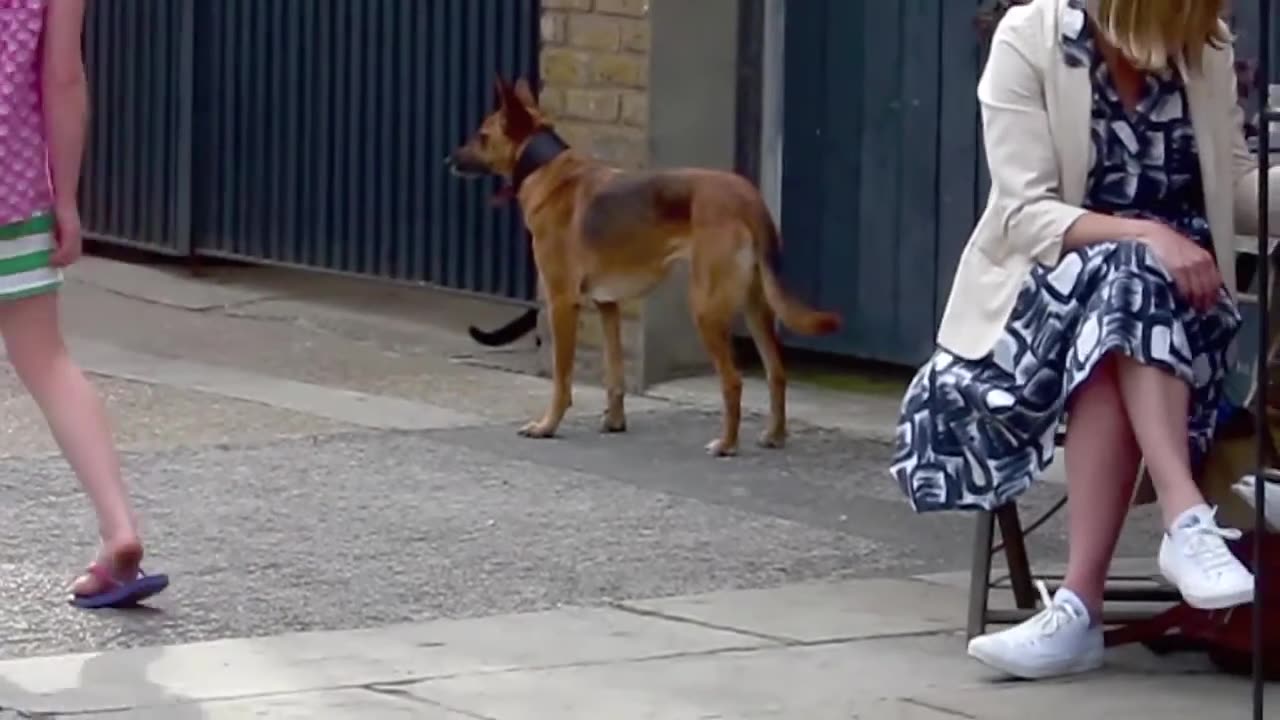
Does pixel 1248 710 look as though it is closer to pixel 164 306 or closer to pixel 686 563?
pixel 686 563

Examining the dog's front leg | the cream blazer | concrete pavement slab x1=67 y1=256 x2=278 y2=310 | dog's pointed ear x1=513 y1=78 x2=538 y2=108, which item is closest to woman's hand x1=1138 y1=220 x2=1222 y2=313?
the cream blazer

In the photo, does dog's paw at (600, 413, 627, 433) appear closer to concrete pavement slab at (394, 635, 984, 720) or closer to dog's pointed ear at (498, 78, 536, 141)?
dog's pointed ear at (498, 78, 536, 141)

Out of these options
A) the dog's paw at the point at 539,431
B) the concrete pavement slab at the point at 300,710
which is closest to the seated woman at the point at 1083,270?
the concrete pavement slab at the point at 300,710

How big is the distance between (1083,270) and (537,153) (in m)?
3.81

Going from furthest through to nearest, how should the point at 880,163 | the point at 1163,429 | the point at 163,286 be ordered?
the point at 163,286 → the point at 880,163 → the point at 1163,429

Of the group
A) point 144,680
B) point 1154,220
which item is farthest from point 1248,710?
point 144,680

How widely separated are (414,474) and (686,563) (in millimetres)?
1407

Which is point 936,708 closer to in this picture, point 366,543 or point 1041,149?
point 1041,149

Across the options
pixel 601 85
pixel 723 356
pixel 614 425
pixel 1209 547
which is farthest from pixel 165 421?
pixel 1209 547

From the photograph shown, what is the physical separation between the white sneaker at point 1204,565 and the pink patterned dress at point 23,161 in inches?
99.2

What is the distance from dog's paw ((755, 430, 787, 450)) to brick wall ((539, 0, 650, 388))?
0.99m

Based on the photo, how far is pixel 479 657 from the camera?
5.95 m

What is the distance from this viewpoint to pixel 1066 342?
5.57m

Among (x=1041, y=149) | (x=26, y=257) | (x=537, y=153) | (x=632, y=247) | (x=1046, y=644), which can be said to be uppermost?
(x=1041, y=149)
